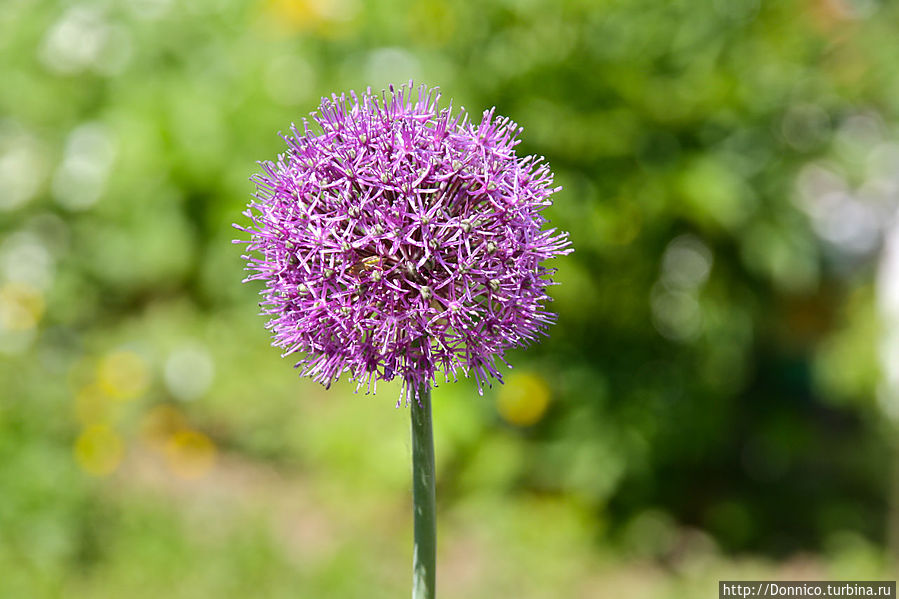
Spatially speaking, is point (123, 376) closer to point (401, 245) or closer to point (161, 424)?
point (161, 424)

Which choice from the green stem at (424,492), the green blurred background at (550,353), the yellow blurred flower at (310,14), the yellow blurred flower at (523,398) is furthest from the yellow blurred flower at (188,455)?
the green stem at (424,492)

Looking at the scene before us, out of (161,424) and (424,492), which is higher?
(161,424)

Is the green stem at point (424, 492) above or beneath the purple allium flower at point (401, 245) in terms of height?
beneath

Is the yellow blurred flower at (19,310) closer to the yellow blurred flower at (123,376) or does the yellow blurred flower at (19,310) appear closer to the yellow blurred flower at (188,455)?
the yellow blurred flower at (123,376)

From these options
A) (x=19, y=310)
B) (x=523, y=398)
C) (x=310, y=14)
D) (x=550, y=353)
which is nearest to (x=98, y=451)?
(x=19, y=310)

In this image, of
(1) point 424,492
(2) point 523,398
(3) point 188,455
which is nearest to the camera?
(1) point 424,492

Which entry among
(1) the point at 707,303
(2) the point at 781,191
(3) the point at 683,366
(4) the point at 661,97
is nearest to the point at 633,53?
(4) the point at 661,97

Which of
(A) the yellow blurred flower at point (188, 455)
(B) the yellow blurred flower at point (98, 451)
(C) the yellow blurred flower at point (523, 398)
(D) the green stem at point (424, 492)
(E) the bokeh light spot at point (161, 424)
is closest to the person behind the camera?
(D) the green stem at point (424, 492)
